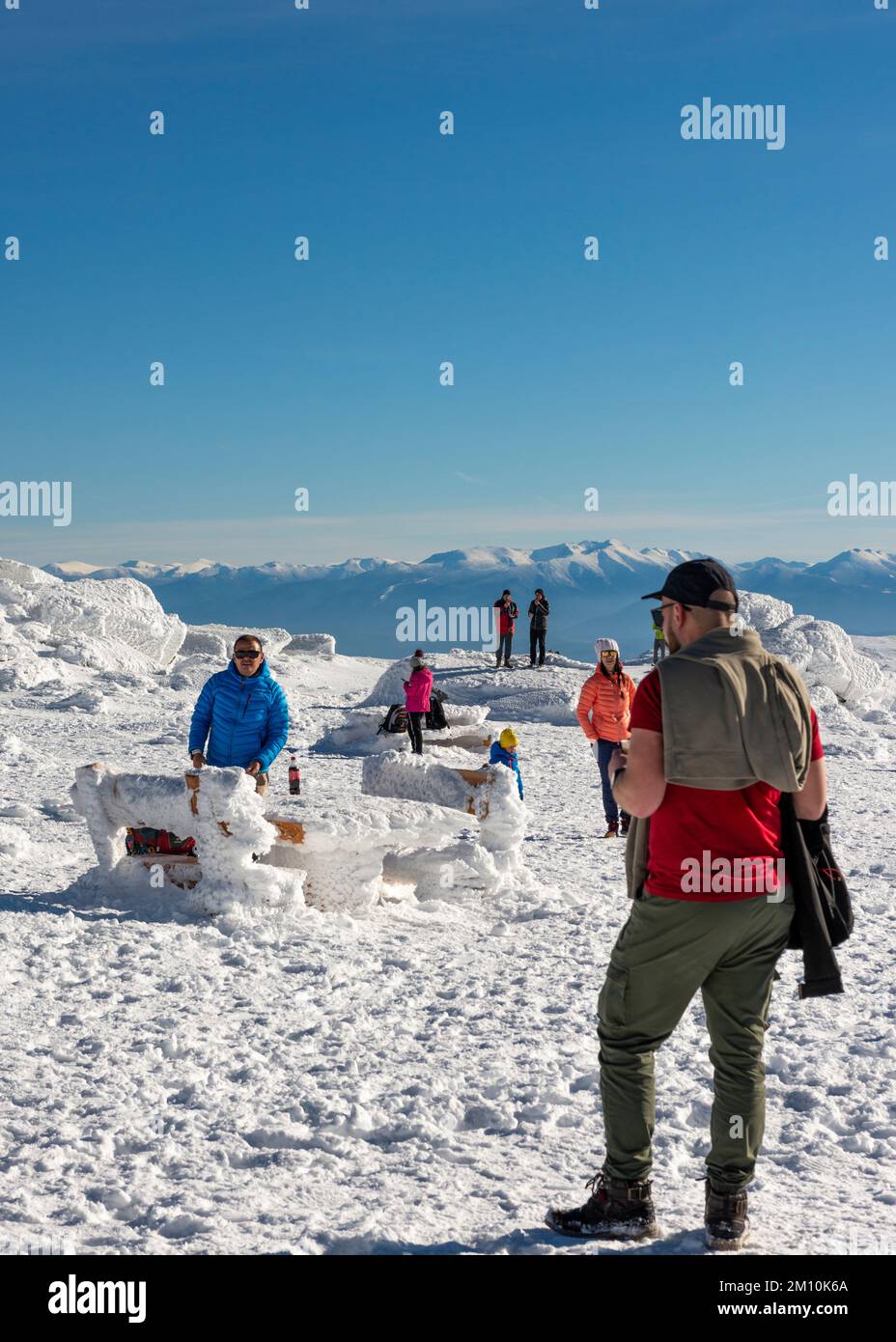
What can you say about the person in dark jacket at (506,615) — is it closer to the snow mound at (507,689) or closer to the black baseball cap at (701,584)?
the snow mound at (507,689)

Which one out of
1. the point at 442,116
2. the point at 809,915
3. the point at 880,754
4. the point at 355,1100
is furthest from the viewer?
the point at 880,754

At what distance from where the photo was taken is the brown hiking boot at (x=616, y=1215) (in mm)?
3176

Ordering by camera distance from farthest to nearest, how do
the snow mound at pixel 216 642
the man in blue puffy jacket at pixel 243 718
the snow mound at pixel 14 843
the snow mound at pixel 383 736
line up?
the snow mound at pixel 216 642, the snow mound at pixel 383 736, the snow mound at pixel 14 843, the man in blue puffy jacket at pixel 243 718

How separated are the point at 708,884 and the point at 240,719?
4.71 metres

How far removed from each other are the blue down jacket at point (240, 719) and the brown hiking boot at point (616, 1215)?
4.35 m

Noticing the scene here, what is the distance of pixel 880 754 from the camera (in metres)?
17.6

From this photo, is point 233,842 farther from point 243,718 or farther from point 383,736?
point 383,736

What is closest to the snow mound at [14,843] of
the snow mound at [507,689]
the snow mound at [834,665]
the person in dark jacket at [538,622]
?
the snow mound at [507,689]

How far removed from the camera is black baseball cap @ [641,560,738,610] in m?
3.16

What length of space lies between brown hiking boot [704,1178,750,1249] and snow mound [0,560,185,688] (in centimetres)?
2341

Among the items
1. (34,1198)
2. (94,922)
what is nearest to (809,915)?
(34,1198)

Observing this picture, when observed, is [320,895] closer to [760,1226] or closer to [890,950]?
[890,950]
